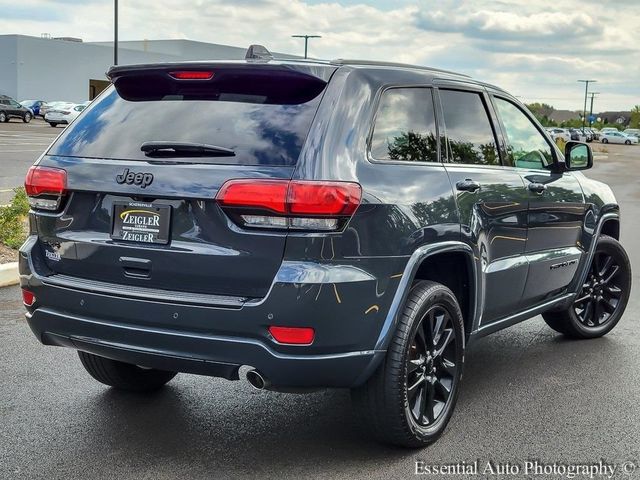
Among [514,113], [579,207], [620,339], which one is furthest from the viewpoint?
[620,339]

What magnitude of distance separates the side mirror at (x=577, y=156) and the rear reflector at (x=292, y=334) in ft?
9.53

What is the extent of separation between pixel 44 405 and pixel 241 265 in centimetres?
181

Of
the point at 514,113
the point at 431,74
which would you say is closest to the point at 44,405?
the point at 431,74

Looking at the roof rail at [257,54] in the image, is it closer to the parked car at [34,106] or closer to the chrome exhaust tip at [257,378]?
the chrome exhaust tip at [257,378]

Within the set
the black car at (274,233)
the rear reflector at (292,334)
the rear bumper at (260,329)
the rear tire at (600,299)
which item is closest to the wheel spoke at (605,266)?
the rear tire at (600,299)

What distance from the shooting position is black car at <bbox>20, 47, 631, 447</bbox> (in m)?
3.59

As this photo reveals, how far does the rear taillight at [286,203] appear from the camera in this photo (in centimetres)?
353

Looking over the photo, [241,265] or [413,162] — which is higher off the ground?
[413,162]

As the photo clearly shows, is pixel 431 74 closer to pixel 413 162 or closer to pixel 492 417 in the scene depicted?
pixel 413 162

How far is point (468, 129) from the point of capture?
4816 mm

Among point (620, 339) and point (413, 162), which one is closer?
point (413, 162)

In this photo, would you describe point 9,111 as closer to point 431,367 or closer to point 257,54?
point 257,54

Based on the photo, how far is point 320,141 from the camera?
3672 mm

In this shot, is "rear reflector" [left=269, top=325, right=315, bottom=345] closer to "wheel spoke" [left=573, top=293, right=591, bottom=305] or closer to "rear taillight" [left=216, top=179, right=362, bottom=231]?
"rear taillight" [left=216, top=179, right=362, bottom=231]
